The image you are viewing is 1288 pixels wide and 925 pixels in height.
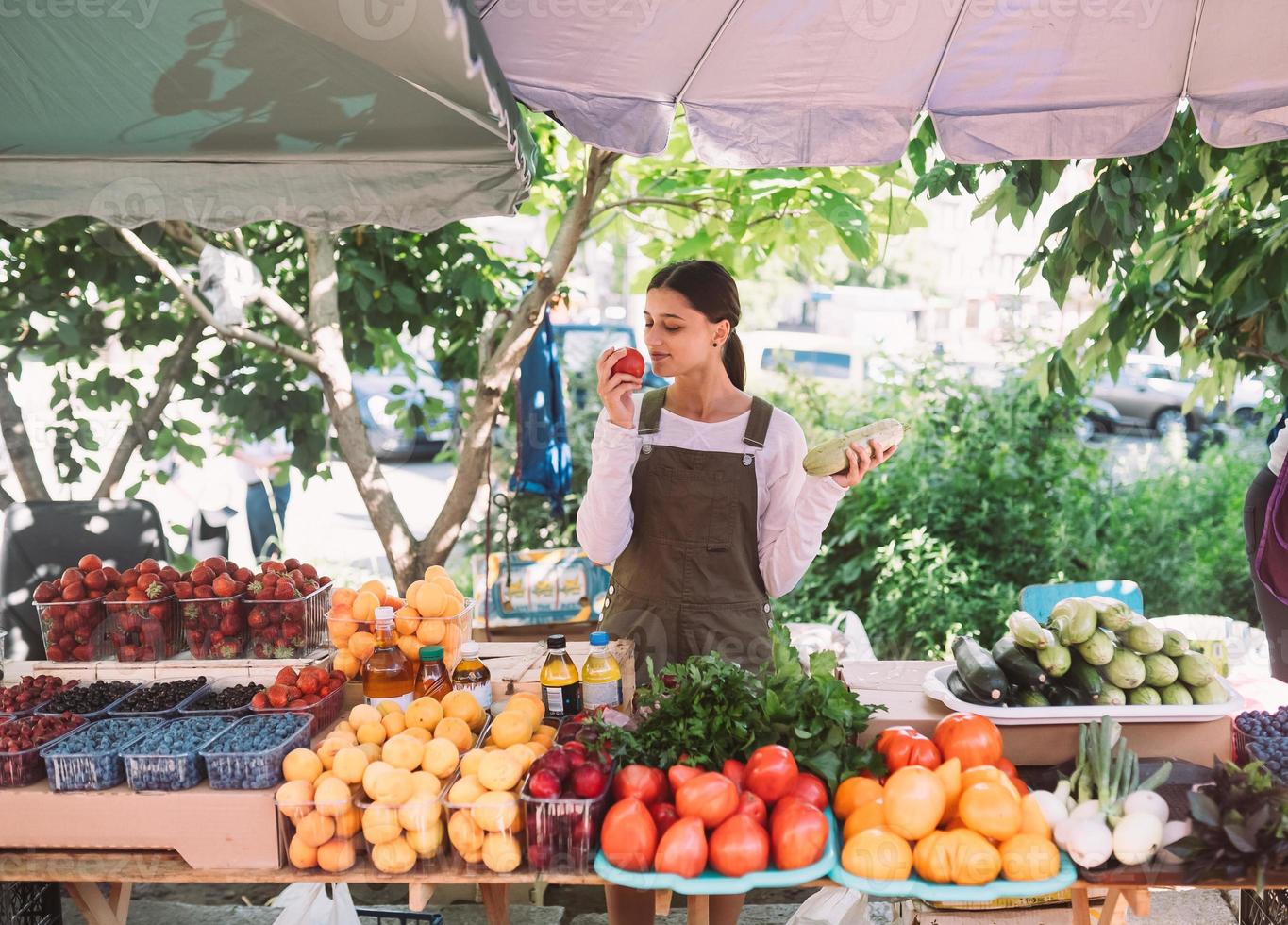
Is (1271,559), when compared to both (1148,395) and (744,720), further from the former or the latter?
(1148,395)

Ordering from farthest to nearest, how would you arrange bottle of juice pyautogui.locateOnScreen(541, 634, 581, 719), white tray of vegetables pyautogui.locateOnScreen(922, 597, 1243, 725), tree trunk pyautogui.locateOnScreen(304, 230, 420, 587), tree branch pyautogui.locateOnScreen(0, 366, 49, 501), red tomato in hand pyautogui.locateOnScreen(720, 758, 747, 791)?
tree branch pyautogui.locateOnScreen(0, 366, 49, 501) → tree trunk pyautogui.locateOnScreen(304, 230, 420, 587) → bottle of juice pyautogui.locateOnScreen(541, 634, 581, 719) → white tray of vegetables pyautogui.locateOnScreen(922, 597, 1243, 725) → red tomato in hand pyautogui.locateOnScreen(720, 758, 747, 791)

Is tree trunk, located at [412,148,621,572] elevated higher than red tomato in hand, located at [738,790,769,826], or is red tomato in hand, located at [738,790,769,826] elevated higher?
tree trunk, located at [412,148,621,572]

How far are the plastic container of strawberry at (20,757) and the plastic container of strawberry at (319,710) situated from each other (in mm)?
430

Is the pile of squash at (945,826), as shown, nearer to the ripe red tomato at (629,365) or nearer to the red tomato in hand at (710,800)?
the red tomato in hand at (710,800)

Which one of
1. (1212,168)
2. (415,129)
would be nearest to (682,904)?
(415,129)

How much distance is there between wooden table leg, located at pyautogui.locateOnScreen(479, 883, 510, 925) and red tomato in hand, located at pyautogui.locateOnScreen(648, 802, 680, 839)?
109 centimetres

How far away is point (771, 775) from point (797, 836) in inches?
6.2

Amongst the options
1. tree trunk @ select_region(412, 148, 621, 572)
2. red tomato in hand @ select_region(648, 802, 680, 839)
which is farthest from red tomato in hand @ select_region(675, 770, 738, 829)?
tree trunk @ select_region(412, 148, 621, 572)

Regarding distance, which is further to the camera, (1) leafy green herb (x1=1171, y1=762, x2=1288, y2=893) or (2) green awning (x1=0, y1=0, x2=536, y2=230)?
(2) green awning (x1=0, y1=0, x2=536, y2=230)

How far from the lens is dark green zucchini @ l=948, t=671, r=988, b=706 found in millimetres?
2578

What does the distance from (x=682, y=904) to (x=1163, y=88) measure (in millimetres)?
3273

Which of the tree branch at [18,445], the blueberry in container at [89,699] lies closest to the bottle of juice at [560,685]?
the blueberry in container at [89,699]

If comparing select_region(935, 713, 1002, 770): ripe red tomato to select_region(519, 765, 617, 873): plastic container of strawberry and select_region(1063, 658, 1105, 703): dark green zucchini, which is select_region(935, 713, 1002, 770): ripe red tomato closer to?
select_region(1063, 658, 1105, 703): dark green zucchini

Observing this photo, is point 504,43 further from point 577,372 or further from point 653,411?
point 577,372
